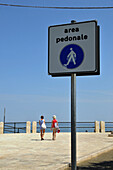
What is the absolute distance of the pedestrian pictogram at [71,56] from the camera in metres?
4.02

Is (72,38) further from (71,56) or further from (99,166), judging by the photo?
(99,166)

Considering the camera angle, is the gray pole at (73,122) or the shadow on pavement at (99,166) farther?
the shadow on pavement at (99,166)

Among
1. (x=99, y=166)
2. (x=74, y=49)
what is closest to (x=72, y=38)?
(x=74, y=49)

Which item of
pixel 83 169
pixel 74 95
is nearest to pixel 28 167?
pixel 83 169

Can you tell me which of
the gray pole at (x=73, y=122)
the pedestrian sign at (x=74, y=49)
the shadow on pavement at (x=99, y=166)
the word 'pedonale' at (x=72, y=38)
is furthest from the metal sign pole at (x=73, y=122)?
the shadow on pavement at (x=99, y=166)

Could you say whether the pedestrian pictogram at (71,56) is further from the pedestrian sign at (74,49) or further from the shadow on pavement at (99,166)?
the shadow on pavement at (99,166)

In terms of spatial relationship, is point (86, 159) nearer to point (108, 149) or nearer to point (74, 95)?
point (108, 149)

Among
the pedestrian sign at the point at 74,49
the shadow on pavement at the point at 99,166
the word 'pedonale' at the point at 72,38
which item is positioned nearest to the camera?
the pedestrian sign at the point at 74,49

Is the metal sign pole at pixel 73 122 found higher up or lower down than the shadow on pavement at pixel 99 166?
higher up

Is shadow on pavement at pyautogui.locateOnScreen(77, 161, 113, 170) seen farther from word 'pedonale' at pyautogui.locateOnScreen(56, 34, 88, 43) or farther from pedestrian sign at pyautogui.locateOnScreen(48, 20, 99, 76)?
word 'pedonale' at pyautogui.locateOnScreen(56, 34, 88, 43)

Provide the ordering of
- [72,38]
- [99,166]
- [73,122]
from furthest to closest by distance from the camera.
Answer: [99,166]
[72,38]
[73,122]

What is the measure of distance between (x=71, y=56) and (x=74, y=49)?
11 centimetres

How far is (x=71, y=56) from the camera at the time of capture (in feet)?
13.4

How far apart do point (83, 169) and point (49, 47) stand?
4.90m
